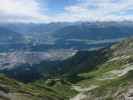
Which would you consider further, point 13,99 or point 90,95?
point 90,95

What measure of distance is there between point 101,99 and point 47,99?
3365 centimetres

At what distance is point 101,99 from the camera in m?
157

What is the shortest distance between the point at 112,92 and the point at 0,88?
53735mm

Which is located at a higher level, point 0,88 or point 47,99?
point 0,88

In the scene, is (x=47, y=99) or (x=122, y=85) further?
(x=47, y=99)

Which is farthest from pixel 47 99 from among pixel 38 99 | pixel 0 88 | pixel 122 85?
pixel 122 85

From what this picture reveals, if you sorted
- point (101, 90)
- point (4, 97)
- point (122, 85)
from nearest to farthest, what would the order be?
1. point (4, 97)
2. point (122, 85)
3. point (101, 90)

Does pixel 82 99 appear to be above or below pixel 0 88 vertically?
below

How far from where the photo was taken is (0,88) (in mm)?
158375

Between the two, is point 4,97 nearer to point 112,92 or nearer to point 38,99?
point 38,99

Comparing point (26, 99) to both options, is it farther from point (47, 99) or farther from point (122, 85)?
point (122, 85)

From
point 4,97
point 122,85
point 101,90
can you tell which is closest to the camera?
point 4,97

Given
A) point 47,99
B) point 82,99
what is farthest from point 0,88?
point 82,99

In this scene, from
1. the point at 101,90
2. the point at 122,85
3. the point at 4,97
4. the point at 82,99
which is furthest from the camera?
the point at 82,99
